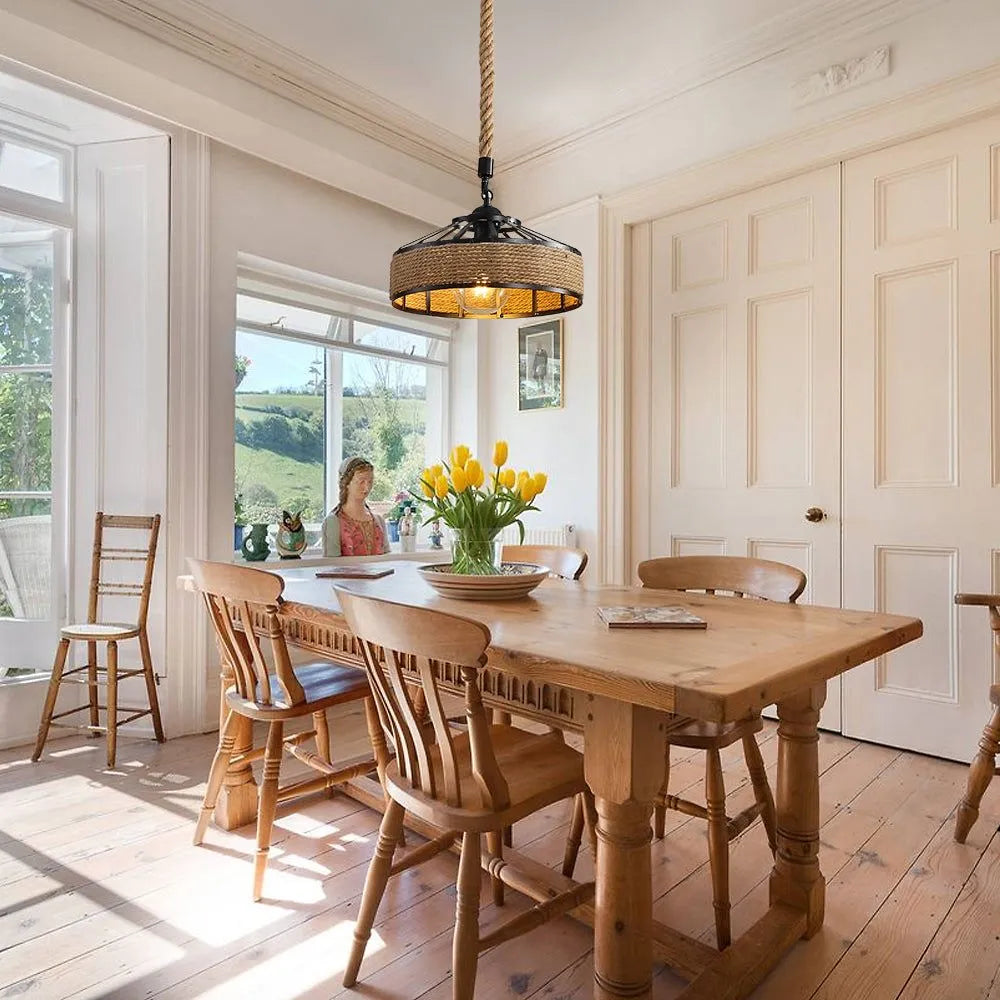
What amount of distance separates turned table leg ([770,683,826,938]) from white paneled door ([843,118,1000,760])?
4.75 feet

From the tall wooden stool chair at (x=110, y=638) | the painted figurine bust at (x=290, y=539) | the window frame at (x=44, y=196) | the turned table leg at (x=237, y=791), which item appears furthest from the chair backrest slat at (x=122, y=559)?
the window frame at (x=44, y=196)

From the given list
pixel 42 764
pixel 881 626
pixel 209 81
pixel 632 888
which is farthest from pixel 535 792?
pixel 209 81

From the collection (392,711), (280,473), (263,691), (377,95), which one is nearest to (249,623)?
(263,691)

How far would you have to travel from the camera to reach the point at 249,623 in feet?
5.89

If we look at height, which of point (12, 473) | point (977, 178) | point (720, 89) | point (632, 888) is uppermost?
point (720, 89)

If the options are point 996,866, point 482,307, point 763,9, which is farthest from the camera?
point 763,9

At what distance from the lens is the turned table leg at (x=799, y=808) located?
5.27 feet

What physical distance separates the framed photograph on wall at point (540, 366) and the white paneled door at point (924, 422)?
4.98 feet

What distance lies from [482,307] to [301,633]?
110 cm

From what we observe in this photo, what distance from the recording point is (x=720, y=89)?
3264mm

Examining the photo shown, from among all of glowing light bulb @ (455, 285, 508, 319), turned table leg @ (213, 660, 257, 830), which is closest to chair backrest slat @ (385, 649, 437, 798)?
turned table leg @ (213, 660, 257, 830)

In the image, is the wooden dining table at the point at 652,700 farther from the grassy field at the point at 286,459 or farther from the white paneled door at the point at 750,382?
the grassy field at the point at 286,459

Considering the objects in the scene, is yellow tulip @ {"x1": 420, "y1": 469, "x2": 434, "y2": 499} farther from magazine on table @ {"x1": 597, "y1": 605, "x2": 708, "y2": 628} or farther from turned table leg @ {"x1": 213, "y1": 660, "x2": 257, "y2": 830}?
turned table leg @ {"x1": 213, "y1": 660, "x2": 257, "y2": 830}

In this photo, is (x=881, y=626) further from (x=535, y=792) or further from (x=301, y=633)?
(x=301, y=633)
